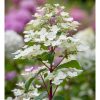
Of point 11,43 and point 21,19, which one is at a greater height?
point 21,19

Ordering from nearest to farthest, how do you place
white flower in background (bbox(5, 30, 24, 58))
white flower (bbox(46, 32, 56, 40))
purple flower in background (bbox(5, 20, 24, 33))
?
white flower (bbox(46, 32, 56, 40)), white flower in background (bbox(5, 30, 24, 58)), purple flower in background (bbox(5, 20, 24, 33))

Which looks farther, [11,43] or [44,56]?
[11,43]

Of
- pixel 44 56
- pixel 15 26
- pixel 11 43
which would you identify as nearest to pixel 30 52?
pixel 44 56

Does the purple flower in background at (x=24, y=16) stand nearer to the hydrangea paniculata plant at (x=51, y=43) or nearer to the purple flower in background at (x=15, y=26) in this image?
the purple flower in background at (x=15, y=26)

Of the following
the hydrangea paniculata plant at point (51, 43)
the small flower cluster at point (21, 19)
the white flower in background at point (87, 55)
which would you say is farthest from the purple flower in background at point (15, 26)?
the hydrangea paniculata plant at point (51, 43)

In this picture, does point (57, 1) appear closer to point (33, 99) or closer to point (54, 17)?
point (54, 17)

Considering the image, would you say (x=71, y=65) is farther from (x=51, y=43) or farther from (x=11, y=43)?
(x=11, y=43)


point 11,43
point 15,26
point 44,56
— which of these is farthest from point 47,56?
point 15,26

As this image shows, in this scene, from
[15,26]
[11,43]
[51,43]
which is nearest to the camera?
[51,43]

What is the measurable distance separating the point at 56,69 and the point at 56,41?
0.08 meters

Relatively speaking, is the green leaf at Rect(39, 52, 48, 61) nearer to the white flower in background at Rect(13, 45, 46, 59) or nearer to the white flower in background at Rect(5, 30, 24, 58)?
the white flower in background at Rect(13, 45, 46, 59)

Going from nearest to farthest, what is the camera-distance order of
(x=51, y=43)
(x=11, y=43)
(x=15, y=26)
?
(x=51, y=43)
(x=11, y=43)
(x=15, y=26)

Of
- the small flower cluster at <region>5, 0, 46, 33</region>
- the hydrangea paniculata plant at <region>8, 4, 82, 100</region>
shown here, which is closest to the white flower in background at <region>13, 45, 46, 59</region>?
the hydrangea paniculata plant at <region>8, 4, 82, 100</region>
